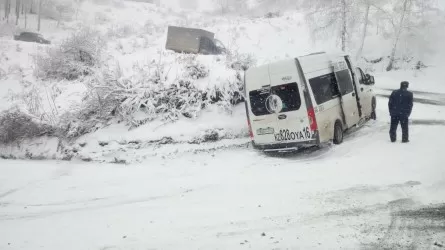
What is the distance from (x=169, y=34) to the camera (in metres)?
21.0

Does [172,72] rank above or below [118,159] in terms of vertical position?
above

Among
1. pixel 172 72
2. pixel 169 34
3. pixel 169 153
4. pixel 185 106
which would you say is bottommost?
pixel 169 153

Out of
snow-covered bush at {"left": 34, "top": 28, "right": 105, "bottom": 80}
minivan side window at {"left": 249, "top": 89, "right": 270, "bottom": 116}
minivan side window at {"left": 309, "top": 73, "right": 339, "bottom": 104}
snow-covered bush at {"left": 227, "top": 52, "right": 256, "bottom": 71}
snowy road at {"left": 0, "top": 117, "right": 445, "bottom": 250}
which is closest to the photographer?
snowy road at {"left": 0, "top": 117, "right": 445, "bottom": 250}

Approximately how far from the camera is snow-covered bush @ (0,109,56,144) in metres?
11.7

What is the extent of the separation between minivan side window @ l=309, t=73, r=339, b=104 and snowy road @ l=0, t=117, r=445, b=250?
4.71ft

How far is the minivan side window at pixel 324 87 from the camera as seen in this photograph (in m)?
8.97

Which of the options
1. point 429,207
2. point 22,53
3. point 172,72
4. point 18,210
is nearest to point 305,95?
point 429,207

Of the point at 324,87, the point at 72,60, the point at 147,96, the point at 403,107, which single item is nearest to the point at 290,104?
the point at 324,87

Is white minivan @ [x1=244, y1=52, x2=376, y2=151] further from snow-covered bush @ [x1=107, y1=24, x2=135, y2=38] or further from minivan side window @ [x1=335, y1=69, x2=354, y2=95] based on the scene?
snow-covered bush @ [x1=107, y1=24, x2=135, y2=38]

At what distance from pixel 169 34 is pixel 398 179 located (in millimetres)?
17057

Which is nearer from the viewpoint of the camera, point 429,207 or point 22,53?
point 429,207

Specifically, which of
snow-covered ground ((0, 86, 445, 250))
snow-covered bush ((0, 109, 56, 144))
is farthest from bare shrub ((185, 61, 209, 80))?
snow-covered bush ((0, 109, 56, 144))

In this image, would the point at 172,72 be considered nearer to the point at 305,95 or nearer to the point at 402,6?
the point at 305,95

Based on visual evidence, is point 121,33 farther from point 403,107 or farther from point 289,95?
point 403,107
